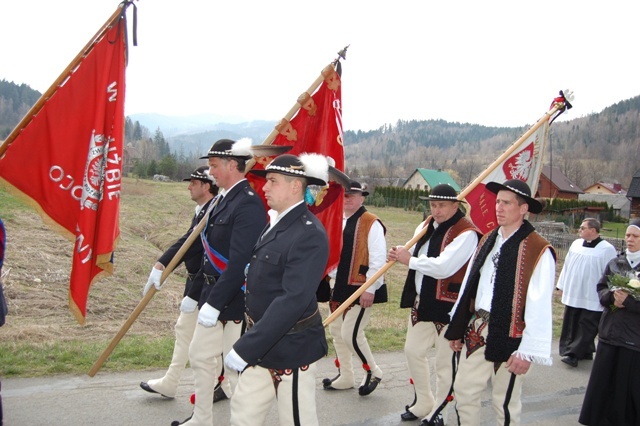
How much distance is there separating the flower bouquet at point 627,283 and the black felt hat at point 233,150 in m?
3.81

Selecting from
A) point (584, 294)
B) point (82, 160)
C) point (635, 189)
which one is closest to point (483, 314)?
point (82, 160)

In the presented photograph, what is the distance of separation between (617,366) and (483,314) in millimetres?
2075

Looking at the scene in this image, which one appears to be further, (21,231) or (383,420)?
(21,231)

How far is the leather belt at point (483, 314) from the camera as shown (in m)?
4.01

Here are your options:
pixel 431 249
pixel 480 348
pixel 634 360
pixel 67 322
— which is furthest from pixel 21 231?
pixel 634 360

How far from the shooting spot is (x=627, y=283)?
5012 mm

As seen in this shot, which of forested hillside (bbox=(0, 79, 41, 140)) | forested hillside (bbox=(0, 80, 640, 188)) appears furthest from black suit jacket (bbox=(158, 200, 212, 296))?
forested hillside (bbox=(0, 79, 41, 140))

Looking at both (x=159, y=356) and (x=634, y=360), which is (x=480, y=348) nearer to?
(x=634, y=360)

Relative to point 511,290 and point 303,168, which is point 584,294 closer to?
point 511,290

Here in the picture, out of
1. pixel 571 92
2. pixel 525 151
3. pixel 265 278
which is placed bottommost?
pixel 265 278

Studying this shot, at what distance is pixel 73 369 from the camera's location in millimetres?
5320

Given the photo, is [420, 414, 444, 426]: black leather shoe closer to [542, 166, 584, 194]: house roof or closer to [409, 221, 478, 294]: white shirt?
[409, 221, 478, 294]: white shirt

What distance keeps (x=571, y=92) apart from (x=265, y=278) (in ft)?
13.5

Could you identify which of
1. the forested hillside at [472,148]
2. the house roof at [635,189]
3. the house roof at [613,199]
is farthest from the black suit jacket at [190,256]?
the house roof at [613,199]
